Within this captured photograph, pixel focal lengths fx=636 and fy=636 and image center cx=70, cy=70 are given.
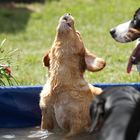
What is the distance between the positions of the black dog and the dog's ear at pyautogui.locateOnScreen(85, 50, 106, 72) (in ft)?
2.73

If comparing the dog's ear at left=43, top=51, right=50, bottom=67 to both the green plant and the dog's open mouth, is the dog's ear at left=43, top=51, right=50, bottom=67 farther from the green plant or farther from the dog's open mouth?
the green plant

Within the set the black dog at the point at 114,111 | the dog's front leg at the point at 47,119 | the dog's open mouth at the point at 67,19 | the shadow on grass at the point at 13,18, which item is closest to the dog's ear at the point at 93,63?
the dog's open mouth at the point at 67,19

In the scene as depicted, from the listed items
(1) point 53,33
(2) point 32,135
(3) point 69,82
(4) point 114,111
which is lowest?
(2) point 32,135

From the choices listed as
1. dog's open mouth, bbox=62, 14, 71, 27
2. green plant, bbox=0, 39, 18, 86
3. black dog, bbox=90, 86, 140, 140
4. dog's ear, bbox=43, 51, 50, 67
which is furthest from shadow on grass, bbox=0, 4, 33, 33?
black dog, bbox=90, 86, 140, 140

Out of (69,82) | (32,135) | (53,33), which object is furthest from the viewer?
(53,33)

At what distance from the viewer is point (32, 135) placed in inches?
236

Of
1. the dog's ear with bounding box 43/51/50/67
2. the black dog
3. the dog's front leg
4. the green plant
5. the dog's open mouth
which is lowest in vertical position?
the dog's front leg

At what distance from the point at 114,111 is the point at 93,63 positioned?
118 centimetres

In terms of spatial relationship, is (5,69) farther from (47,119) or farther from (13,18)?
(13,18)

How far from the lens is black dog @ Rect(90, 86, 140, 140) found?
439 cm


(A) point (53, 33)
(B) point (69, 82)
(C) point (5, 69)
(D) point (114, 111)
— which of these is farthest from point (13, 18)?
(D) point (114, 111)

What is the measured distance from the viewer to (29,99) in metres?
6.28

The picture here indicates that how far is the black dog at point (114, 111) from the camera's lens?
4.39 meters

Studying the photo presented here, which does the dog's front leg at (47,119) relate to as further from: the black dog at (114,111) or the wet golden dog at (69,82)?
the black dog at (114,111)
